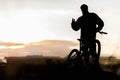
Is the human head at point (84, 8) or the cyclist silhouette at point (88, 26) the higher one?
the human head at point (84, 8)

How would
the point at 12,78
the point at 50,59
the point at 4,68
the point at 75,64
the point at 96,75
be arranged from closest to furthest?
1. the point at 96,75
2. the point at 75,64
3. the point at 12,78
4. the point at 50,59
5. the point at 4,68

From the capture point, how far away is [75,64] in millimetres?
19469

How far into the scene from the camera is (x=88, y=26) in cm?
1881

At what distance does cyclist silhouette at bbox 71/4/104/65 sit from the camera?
1864cm

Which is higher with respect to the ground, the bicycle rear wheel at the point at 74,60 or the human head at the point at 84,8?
the human head at the point at 84,8

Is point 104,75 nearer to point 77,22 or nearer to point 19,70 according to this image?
point 77,22

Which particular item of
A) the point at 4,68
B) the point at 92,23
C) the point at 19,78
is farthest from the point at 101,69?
the point at 4,68

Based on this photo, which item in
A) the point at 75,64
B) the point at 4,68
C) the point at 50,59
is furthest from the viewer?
the point at 4,68

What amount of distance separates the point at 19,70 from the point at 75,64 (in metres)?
14.0

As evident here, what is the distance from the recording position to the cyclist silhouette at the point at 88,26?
1864cm

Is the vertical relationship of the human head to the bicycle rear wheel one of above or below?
above

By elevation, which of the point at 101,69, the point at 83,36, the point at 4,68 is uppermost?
the point at 83,36

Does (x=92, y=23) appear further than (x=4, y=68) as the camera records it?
No

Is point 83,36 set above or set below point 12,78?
above
